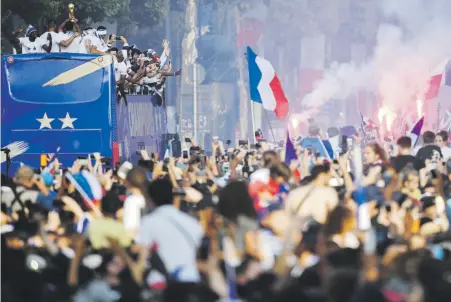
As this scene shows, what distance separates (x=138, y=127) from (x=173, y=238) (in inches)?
779

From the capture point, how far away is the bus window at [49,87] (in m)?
24.4

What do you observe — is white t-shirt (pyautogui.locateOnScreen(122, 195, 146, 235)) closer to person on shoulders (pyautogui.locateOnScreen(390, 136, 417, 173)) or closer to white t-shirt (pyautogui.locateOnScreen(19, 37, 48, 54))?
person on shoulders (pyautogui.locateOnScreen(390, 136, 417, 173))

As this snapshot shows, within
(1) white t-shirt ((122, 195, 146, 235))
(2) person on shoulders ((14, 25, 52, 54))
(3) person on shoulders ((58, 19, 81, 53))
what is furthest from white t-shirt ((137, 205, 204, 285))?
(3) person on shoulders ((58, 19, 81, 53))

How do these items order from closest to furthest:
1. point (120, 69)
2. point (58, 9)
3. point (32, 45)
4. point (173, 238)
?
point (173, 238)
point (32, 45)
point (120, 69)
point (58, 9)

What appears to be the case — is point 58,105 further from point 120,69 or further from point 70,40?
point 120,69

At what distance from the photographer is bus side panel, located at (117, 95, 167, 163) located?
89.1ft

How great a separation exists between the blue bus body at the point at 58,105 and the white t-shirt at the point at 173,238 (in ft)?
49.3

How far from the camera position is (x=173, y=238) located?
9531 mm

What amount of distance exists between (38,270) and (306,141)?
16106 millimetres

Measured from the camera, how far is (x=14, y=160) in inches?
970

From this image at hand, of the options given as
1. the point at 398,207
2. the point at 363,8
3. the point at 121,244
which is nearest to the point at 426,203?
the point at 398,207

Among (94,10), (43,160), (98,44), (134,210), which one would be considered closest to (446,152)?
(43,160)

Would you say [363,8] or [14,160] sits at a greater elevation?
[363,8]

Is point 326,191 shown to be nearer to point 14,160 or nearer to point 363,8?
point 14,160
